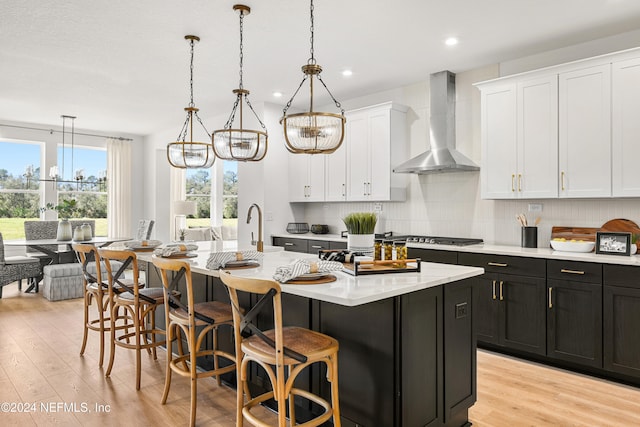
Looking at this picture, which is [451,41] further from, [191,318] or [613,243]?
[191,318]

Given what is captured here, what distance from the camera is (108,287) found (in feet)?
10.9

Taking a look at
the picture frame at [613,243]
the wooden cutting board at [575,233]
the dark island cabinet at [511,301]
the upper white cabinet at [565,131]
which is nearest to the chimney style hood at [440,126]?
the upper white cabinet at [565,131]

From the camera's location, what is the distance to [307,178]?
20.0ft

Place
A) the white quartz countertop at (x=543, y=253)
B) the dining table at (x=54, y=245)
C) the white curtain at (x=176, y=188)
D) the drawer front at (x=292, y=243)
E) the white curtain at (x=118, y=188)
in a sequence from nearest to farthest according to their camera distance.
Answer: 1. the white quartz countertop at (x=543, y=253)
2. the drawer front at (x=292, y=243)
3. the dining table at (x=54, y=245)
4. the white curtain at (x=118, y=188)
5. the white curtain at (x=176, y=188)

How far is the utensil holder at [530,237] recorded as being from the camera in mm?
3947

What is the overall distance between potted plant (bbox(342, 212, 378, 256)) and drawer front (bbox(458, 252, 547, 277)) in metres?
1.53

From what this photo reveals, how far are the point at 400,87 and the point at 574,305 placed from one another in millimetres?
3172

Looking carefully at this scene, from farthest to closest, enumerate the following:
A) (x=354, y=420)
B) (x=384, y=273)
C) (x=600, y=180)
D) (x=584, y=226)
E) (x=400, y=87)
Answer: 1. (x=400, y=87)
2. (x=584, y=226)
3. (x=600, y=180)
4. (x=384, y=273)
5. (x=354, y=420)

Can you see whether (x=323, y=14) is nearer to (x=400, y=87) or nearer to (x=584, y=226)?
(x=400, y=87)

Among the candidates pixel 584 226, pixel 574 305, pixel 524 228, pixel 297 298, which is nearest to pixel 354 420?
pixel 297 298

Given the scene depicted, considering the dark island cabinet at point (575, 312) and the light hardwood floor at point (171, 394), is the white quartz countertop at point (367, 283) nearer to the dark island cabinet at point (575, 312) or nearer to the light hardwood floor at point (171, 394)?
the light hardwood floor at point (171, 394)

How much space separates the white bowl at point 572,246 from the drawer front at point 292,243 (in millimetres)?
2881

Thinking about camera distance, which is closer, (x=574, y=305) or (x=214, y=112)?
(x=574, y=305)

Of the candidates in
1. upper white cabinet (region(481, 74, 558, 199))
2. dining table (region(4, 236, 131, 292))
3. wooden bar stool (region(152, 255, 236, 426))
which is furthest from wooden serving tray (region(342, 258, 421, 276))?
dining table (region(4, 236, 131, 292))
